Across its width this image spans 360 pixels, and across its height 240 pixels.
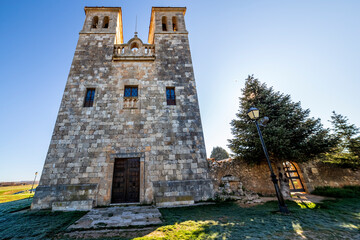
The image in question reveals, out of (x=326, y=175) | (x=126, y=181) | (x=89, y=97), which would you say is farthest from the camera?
(x=326, y=175)

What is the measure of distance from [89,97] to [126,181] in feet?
17.9

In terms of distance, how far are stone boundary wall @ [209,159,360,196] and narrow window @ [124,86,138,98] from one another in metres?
6.31

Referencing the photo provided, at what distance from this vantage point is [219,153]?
1171 inches

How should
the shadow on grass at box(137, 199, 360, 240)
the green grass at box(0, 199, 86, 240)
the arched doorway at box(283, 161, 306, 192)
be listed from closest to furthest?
the shadow on grass at box(137, 199, 360, 240), the green grass at box(0, 199, 86, 240), the arched doorway at box(283, 161, 306, 192)

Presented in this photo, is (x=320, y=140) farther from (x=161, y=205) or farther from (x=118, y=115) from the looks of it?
(x=118, y=115)

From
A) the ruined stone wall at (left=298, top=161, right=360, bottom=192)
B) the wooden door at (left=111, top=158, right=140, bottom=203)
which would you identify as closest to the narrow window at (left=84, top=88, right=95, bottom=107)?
the wooden door at (left=111, top=158, right=140, bottom=203)

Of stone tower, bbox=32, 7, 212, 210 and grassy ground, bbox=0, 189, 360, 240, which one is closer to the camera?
grassy ground, bbox=0, 189, 360, 240

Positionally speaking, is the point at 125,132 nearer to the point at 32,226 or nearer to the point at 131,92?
the point at 131,92

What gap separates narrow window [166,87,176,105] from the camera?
8.81 m

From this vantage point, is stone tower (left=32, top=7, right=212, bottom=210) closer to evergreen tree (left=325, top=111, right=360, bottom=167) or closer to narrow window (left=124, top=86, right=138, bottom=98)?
narrow window (left=124, top=86, right=138, bottom=98)

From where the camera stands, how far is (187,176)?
7.08 metres

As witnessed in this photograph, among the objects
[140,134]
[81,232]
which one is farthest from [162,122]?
[81,232]

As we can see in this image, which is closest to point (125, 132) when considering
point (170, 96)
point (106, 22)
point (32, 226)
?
point (170, 96)

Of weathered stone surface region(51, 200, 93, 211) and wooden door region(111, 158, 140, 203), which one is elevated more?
wooden door region(111, 158, 140, 203)
